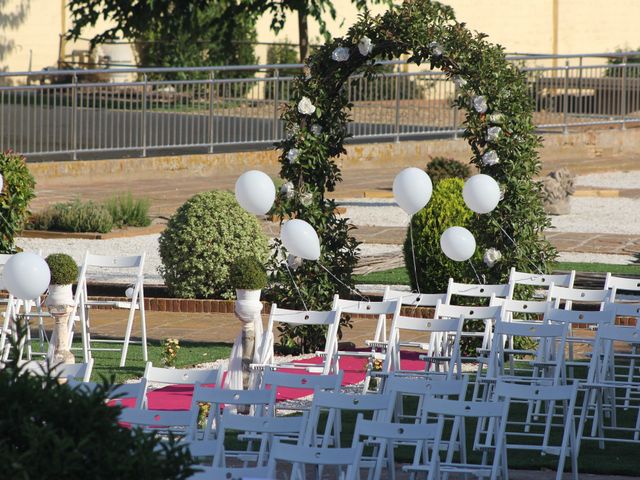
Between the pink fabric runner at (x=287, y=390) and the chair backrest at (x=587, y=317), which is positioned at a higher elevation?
the chair backrest at (x=587, y=317)

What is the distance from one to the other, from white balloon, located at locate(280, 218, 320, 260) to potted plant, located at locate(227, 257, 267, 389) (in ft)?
2.06

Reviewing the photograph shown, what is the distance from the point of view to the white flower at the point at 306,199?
41.1ft

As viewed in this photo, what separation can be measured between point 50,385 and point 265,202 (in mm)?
6038

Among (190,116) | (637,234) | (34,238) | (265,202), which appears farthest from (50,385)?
(190,116)

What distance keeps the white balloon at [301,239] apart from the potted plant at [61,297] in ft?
5.47

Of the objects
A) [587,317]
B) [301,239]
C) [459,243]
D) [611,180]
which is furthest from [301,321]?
[611,180]

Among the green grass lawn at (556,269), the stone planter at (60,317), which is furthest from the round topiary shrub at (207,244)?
the stone planter at (60,317)

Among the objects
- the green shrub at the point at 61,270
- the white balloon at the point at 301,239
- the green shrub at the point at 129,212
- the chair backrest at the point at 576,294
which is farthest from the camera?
the green shrub at the point at 129,212

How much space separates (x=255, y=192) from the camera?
37.2ft

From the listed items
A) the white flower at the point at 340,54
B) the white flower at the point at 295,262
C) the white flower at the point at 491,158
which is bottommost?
the white flower at the point at 295,262

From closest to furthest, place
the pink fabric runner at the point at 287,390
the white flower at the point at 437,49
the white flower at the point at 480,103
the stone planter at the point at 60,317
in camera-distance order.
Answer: the pink fabric runner at the point at 287,390, the stone planter at the point at 60,317, the white flower at the point at 480,103, the white flower at the point at 437,49

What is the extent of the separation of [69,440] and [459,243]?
22.2ft

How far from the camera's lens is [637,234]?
62.2 ft

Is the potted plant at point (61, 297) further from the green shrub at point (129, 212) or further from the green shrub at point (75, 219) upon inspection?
the green shrub at point (129, 212)
